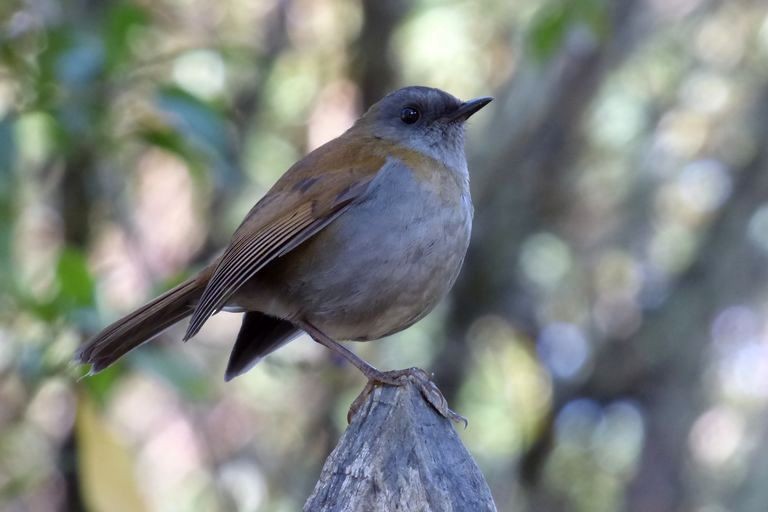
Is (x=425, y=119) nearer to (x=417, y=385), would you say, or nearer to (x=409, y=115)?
(x=409, y=115)

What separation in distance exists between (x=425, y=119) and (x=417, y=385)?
156cm

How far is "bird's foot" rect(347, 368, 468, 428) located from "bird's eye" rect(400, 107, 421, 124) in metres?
1.26

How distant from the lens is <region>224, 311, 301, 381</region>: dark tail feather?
3.63m

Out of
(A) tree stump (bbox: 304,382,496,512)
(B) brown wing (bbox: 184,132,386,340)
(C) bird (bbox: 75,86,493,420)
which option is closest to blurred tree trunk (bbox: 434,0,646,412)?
(C) bird (bbox: 75,86,493,420)

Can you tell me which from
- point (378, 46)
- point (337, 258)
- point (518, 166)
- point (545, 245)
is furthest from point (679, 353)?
point (337, 258)

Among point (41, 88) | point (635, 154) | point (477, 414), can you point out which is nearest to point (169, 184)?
point (477, 414)

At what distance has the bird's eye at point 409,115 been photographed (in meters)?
3.95

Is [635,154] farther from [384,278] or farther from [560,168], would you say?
[384,278]

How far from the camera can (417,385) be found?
259cm

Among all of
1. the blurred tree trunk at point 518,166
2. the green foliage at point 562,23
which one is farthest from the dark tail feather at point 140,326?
the blurred tree trunk at point 518,166

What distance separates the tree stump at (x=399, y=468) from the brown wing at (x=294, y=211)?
0.94 metres

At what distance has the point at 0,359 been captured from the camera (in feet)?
16.8

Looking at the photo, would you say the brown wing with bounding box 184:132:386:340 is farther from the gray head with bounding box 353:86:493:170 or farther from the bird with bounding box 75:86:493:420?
the gray head with bounding box 353:86:493:170

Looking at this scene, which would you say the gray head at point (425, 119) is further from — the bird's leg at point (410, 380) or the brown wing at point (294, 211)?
the bird's leg at point (410, 380)
